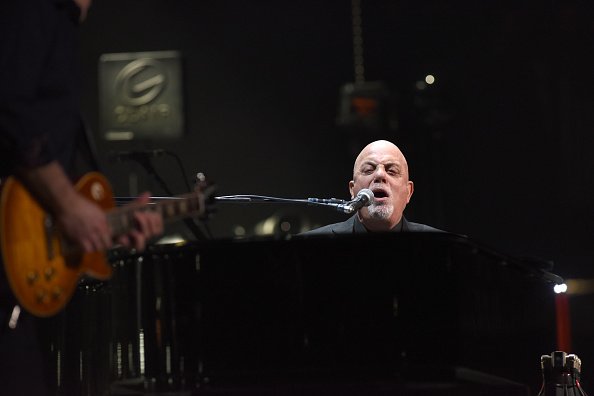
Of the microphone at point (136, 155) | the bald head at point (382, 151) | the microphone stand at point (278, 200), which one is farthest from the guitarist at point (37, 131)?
the bald head at point (382, 151)

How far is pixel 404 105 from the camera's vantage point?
7316 mm

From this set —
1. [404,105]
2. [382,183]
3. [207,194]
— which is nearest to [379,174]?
[382,183]

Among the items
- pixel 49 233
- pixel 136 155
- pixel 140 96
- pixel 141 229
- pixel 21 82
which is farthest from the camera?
pixel 140 96

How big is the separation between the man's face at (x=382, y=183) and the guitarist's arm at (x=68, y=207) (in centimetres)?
293

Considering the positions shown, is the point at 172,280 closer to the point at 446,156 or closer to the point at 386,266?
the point at 386,266

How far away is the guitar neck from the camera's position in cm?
234

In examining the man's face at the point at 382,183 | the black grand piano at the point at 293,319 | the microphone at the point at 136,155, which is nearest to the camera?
the black grand piano at the point at 293,319

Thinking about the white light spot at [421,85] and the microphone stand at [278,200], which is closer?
the microphone stand at [278,200]

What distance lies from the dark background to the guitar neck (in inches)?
187

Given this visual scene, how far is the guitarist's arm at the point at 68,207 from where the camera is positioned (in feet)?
7.22

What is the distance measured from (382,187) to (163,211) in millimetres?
2801

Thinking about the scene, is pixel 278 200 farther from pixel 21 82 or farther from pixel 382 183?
pixel 21 82

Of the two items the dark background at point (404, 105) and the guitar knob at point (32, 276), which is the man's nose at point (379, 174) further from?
the guitar knob at point (32, 276)

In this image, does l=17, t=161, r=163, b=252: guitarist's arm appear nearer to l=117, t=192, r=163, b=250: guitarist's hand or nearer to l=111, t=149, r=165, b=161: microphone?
l=117, t=192, r=163, b=250: guitarist's hand
